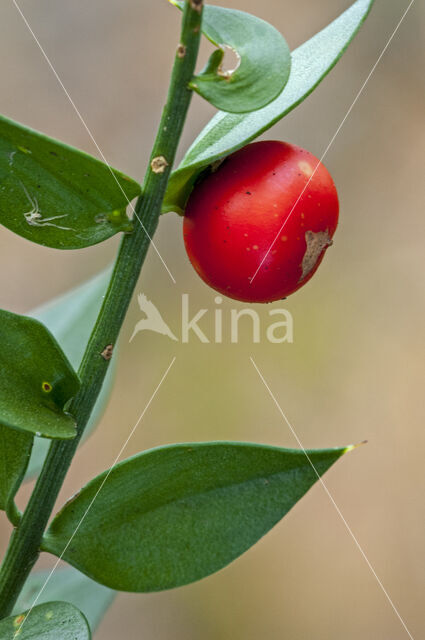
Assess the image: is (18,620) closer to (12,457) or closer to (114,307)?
(12,457)

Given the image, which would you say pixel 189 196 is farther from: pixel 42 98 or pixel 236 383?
pixel 42 98

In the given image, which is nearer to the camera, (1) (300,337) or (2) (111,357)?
(2) (111,357)

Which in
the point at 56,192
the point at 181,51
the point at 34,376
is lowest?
the point at 34,376

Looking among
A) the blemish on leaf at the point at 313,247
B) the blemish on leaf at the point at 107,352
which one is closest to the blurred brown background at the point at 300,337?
the blemish on leaf at the point at 313,247

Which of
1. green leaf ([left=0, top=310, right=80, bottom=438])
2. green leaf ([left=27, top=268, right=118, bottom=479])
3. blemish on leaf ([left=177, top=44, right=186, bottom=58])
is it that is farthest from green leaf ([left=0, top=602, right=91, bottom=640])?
blemish on leaf ([left=177, top=44, right=186, bottom=58])

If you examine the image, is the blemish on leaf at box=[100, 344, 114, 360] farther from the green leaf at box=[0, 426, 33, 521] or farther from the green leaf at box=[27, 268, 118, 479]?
the green leaf at box=[27, 268, 118, 479]

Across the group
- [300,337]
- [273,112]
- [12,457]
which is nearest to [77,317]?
[12,457]
